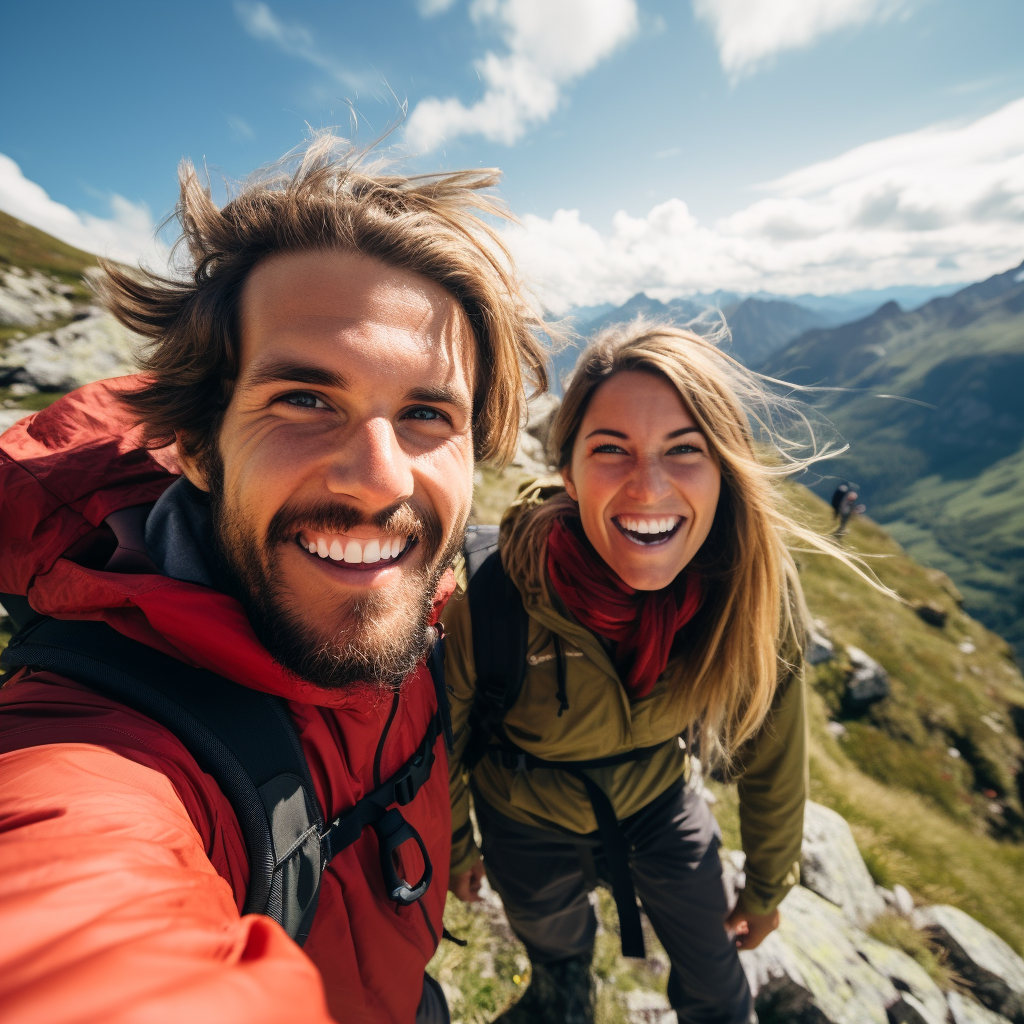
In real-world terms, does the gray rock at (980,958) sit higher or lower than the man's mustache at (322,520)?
lower

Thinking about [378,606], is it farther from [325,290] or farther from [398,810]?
[325,290]

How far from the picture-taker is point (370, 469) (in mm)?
1820

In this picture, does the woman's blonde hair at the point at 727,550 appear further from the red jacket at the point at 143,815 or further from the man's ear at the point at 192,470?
the man's ear at the point at 192,470

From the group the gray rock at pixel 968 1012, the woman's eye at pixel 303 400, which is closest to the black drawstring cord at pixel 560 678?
the woman's eye at pixel 303 400

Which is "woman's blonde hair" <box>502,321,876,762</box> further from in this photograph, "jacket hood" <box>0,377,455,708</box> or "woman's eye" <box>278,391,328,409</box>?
"jacket hood" <box>0,377,455,708</box>

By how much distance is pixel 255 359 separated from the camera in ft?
6.57

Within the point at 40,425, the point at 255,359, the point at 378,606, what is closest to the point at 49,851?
the point at 378,606

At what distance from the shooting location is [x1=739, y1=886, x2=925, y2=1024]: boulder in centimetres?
447

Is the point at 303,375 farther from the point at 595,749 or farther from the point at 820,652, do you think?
the point at 820,652

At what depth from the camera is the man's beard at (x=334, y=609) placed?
181 centimetres

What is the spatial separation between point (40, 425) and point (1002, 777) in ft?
86.9

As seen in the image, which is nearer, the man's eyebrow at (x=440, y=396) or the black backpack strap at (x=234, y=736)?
the black backpack strap at (x=234, y=736)

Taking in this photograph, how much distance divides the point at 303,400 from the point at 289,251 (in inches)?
29.1

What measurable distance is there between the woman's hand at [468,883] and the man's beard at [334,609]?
7.81 feet
